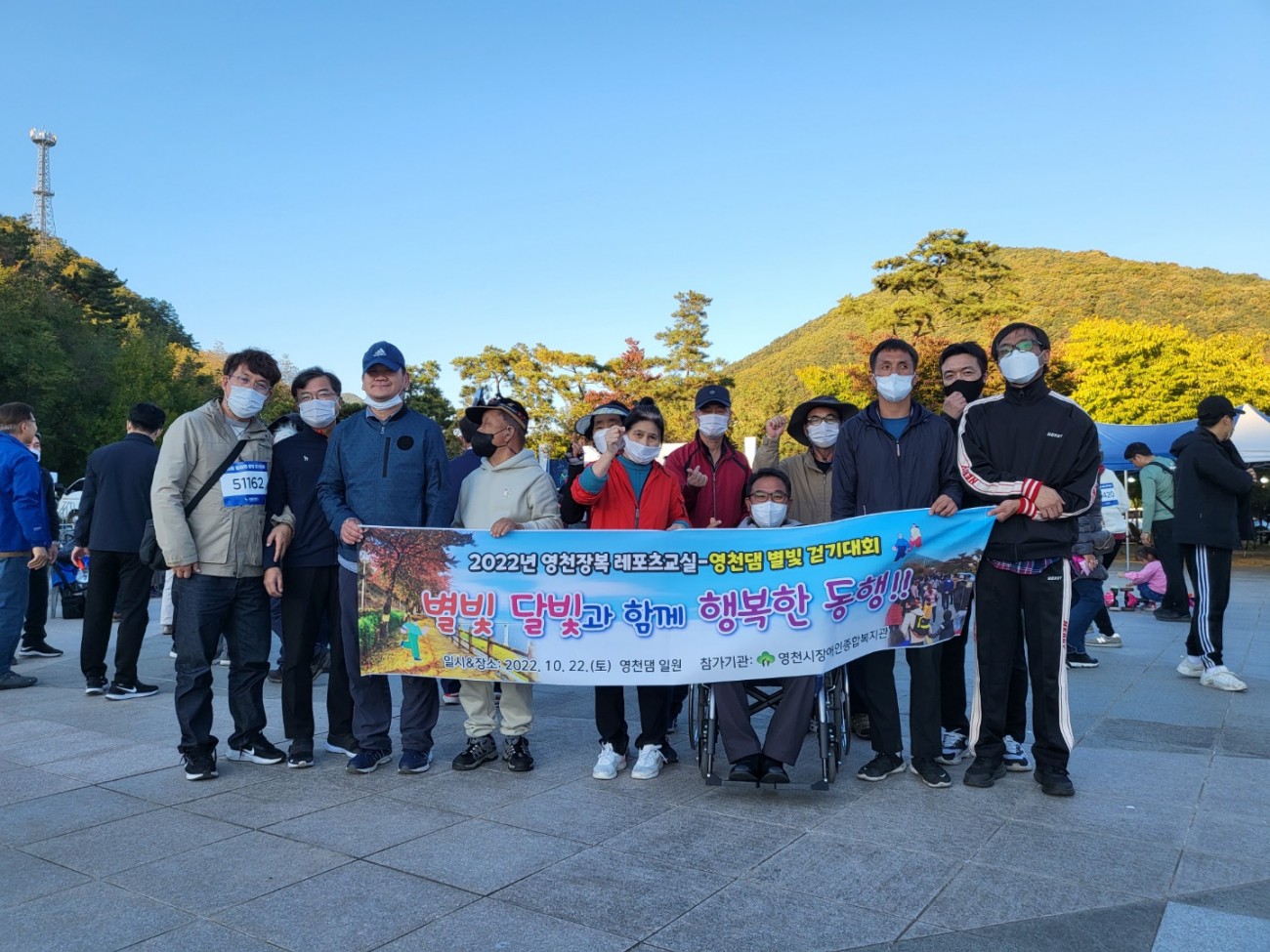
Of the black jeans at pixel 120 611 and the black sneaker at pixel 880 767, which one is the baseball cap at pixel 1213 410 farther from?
the black jeans at pixel 120 611

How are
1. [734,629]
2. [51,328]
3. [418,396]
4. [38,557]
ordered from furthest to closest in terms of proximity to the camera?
[418,396] → [51,328] → [38,557] → [734,629]

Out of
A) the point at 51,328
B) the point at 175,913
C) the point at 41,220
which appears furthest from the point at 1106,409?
the point at 41,220

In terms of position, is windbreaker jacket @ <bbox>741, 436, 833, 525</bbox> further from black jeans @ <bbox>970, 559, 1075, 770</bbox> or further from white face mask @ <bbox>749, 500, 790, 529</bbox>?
black jeans @ <bbox>970, 559, 1075, 770</bbox>

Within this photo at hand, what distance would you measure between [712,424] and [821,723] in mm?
1957

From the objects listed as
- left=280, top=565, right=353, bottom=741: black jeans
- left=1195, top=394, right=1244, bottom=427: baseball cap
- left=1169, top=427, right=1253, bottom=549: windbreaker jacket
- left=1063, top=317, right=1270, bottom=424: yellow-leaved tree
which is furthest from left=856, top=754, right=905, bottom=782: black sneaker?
left=1063, top=317, right=1270, bottom=424: yellow-leaved tree

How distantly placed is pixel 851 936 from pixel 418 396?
51.1 metres

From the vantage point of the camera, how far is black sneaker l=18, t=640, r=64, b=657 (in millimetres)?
8516

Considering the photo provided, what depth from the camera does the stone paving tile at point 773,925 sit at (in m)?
2.69

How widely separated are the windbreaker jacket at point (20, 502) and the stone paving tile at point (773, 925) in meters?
6.32

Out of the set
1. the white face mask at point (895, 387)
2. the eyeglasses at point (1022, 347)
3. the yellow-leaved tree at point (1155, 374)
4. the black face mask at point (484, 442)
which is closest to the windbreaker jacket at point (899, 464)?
the white face mask at point (895, 387)

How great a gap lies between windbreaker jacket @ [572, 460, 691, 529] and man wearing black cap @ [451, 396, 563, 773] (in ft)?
0.79

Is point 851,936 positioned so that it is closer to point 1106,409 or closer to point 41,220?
point 1106,409

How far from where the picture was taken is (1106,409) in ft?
102

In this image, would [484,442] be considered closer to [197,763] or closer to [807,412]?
[807,412]
